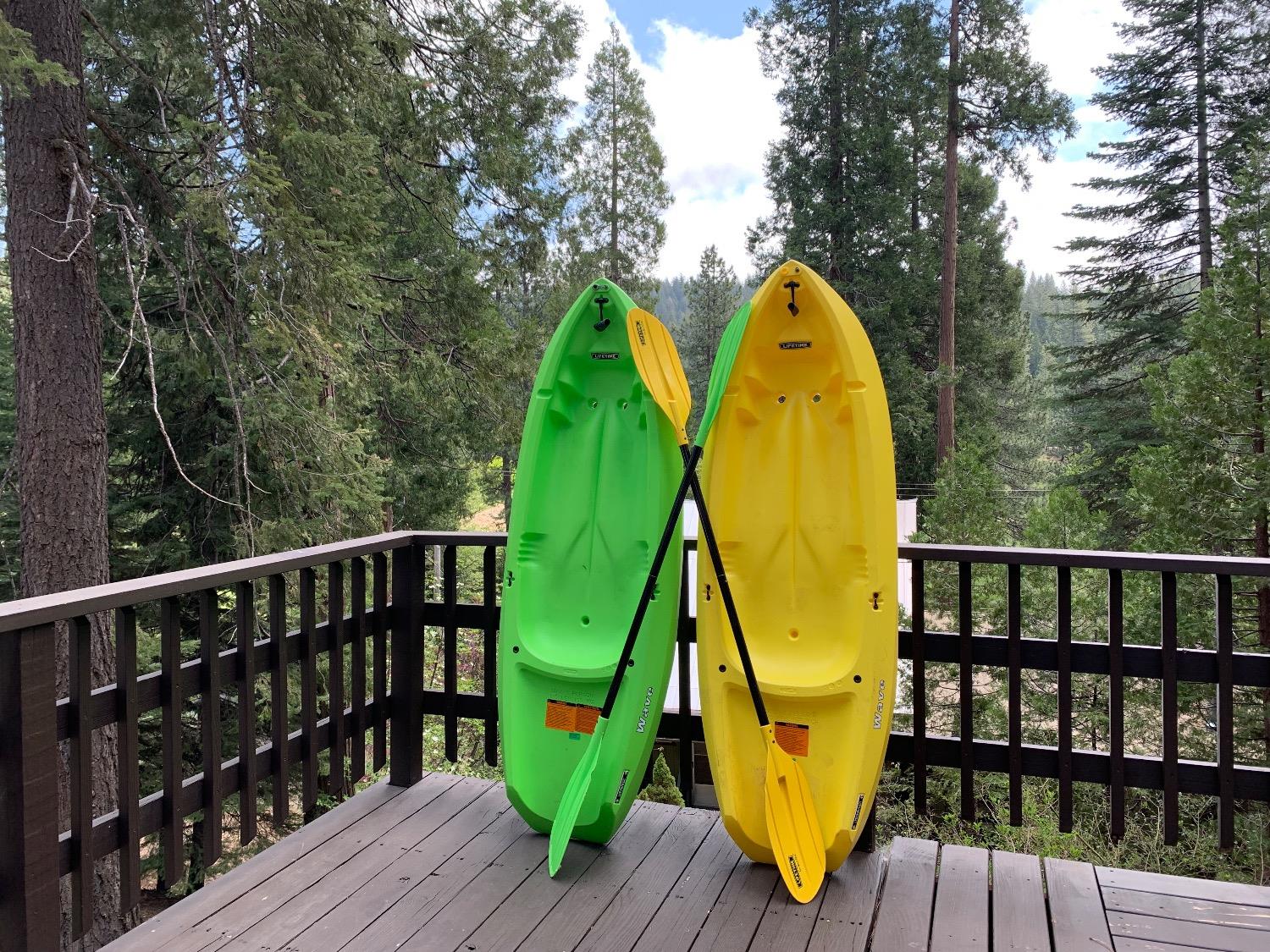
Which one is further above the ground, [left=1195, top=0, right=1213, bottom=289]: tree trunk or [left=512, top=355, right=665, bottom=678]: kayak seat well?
[left=1195, top=0, right=1213, bottom=289]: tree trunk

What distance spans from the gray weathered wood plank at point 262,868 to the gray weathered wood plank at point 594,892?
75 centimetres

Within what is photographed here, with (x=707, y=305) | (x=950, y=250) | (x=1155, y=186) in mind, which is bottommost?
(x=950, y=250)

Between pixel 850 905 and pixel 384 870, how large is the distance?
4.03ft

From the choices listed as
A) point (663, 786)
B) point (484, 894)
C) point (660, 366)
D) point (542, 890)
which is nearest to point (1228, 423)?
point (663, 786)

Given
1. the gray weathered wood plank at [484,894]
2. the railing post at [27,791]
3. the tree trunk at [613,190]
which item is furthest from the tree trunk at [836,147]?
the railing post at [27,791]

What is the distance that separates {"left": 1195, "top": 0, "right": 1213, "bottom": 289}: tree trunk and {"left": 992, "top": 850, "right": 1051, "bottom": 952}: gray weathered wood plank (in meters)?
12.9

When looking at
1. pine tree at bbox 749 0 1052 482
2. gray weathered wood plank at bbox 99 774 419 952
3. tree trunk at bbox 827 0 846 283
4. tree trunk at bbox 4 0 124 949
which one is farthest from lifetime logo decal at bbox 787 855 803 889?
tree trunk at bbox 827 0 846 283

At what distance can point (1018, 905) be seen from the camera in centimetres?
200

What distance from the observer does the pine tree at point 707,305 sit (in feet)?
65.9

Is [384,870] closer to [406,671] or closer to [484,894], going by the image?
[484,894]

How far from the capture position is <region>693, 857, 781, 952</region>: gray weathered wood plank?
1863mm

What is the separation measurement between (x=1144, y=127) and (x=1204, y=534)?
848 cm

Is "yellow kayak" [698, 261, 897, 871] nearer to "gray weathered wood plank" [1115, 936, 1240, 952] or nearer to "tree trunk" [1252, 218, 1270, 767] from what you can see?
"gray weathered wood plank" [1115, 936, 1240, 952]

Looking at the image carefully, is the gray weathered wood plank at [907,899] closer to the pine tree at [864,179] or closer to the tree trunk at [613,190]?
the pine tree at [864,179]
